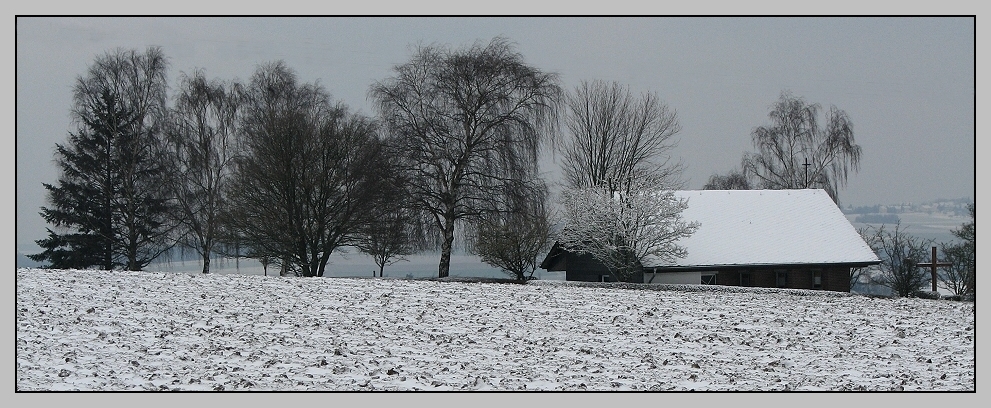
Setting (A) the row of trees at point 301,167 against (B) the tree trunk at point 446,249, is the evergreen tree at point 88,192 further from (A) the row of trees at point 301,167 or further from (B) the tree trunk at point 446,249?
(B) the tree trunk at point 446,249

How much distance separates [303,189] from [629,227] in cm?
1102

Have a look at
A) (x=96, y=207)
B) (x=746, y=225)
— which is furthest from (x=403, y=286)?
(x=96, y=207)

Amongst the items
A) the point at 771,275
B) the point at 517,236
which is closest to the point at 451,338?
the point at 517,236

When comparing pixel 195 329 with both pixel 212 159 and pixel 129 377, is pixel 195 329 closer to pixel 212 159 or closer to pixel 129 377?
pixel 129 377

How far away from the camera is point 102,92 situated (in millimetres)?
38750

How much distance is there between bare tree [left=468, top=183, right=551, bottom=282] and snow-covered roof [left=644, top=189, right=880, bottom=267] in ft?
16.6

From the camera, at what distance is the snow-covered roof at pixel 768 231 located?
115ft


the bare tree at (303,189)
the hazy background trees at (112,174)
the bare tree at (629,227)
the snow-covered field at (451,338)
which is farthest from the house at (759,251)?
the hazy background trees at (112,174)

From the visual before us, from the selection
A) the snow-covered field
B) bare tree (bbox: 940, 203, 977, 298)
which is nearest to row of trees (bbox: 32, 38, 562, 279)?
the snow-covered field

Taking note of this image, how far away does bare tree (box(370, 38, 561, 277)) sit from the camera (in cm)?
3550

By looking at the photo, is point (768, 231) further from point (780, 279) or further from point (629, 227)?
point (629, 227)

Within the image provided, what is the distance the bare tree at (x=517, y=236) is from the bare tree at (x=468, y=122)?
2.00 ft

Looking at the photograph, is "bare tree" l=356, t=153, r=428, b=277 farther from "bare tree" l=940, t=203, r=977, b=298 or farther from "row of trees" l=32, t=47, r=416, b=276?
"bare tree" l=940, t=203, r=977, b=298

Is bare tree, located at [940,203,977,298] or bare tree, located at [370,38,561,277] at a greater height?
bare tree, located at [370,38,561,277]
